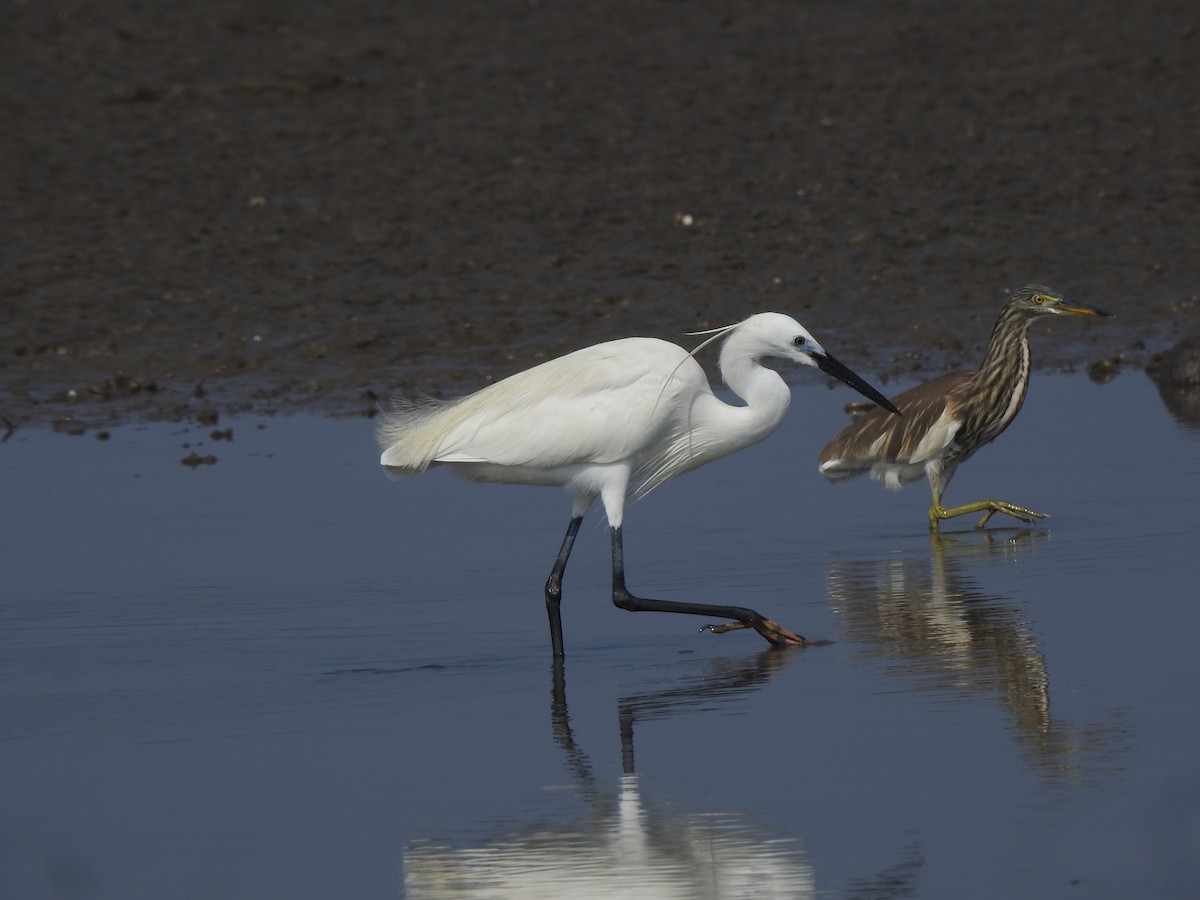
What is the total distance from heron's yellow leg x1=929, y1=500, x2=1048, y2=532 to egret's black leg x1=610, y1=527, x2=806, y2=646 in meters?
2.11

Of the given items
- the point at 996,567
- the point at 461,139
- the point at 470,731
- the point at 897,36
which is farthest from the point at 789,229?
the point at 470,731

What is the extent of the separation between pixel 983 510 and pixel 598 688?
11.5 ft

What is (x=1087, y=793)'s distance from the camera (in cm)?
512

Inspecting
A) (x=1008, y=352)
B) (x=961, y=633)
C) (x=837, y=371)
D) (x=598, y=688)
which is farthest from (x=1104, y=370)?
(x=598, y=688)

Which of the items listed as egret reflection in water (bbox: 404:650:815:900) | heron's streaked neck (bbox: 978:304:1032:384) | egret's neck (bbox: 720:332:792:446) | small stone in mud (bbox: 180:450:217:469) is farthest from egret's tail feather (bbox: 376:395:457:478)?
heron's streaked neck (bbox: 978:304:1032:384)

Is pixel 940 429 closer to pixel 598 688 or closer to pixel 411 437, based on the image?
pixel 411 437

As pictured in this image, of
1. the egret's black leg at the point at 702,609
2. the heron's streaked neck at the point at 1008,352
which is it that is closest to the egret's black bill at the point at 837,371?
the egret's black leg at the point at 702,609

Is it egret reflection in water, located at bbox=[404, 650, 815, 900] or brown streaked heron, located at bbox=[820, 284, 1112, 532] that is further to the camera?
brown streaked heron, located at bbox=[820, 284, 1112, 532]

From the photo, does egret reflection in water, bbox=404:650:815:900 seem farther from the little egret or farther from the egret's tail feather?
the egret's tail feather

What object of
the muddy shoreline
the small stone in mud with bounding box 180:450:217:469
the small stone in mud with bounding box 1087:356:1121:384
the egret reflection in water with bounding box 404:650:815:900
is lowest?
the egret reflection in water with bounding box 404:650:815:900

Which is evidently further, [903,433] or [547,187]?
[547,187]

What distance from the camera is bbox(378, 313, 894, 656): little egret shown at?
287 inches

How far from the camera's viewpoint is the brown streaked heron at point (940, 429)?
956 centimetres

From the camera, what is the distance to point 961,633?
22.8ft
